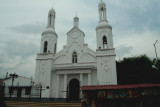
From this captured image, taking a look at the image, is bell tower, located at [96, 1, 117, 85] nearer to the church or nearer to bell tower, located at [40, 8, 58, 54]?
the church

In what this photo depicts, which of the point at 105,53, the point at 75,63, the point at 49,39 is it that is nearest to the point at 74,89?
the point at 75,63

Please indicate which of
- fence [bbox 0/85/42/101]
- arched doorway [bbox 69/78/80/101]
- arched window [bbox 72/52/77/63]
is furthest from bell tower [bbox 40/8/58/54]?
fence [bbox 0/85/42/101]

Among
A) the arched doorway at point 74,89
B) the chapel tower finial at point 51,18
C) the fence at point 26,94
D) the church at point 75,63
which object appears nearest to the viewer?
the fence at point 26,94

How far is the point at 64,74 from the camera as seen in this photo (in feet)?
68.3

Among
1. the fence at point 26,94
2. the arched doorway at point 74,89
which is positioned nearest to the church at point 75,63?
the arched doorway at point 74,89

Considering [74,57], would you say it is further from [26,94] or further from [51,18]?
[26,94]

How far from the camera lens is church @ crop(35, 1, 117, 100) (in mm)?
19844

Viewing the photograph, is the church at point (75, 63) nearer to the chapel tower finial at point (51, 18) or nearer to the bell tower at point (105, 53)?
the bell tower at point (105, 53)

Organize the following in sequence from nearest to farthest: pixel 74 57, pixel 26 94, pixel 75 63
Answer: pixel 75 63 → pixel 74 57 → pixel 26 94

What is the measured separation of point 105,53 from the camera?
804 inches

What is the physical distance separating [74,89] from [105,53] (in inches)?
285

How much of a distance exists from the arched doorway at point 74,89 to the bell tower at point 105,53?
3.74m

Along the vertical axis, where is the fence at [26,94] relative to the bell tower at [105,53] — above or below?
below

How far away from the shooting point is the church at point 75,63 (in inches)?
781
